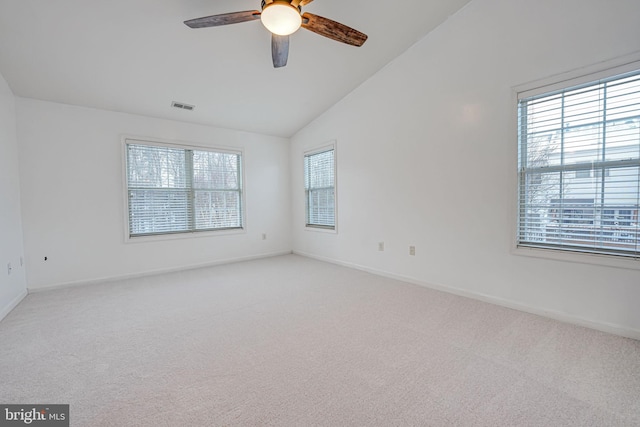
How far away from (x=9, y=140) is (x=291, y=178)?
13.3 feet

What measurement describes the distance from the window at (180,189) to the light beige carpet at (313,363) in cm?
157

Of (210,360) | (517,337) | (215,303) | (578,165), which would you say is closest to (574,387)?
(517,337)

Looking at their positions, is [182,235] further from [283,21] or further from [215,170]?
[283,21]

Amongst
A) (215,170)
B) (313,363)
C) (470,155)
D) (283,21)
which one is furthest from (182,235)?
(470,155)

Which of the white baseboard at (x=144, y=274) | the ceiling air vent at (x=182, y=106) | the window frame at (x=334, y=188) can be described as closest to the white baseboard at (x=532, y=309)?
the window frame at (x=334, y=188)

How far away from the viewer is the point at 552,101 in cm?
266

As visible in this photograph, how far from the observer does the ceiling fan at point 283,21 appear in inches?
80.5

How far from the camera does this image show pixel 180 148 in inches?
183

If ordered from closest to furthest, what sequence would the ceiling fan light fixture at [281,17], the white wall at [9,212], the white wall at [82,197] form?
the ceiling fan light fixture at [281,17]
the white wall at [9,212]
the white wall at [82,197]

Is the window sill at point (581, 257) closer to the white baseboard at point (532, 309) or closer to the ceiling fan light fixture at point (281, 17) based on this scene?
the white baseboard at point (532, 309)

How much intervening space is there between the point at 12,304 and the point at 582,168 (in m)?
5.94

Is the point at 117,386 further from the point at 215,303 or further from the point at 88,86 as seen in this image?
the point at 88,86

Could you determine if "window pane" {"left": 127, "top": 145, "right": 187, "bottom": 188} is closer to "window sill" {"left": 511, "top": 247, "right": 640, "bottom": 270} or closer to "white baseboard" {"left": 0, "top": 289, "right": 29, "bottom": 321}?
"white baseboard" {"left": 0, "top": 289, "right": 29, "bottom": 321}

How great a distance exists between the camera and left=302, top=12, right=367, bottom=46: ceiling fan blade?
89.3 inches
